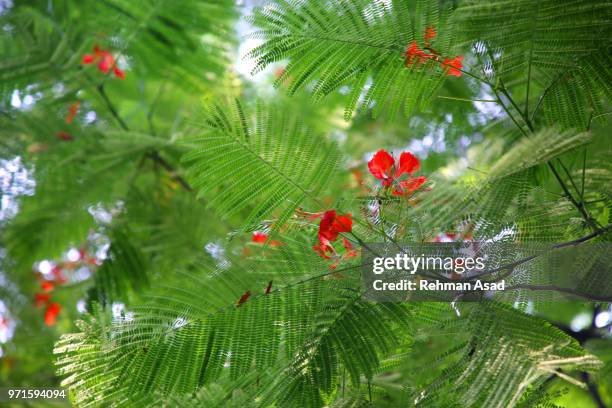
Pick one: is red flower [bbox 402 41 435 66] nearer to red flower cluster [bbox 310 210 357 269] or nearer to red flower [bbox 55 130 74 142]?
red flower cluster [bbox 310 210 357 269]

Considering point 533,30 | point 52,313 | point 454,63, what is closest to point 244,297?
point 454,63

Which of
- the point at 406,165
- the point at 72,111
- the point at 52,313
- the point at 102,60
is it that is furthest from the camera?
the point at 52,313

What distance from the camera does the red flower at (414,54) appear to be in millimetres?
1359

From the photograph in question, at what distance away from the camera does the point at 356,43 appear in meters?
1.36

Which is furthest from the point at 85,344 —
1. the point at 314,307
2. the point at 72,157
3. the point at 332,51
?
the point at 72,157

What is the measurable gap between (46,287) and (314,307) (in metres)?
3.19

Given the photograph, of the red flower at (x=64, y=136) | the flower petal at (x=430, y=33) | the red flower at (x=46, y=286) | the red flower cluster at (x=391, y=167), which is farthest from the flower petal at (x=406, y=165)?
the red flower at (x=46, y=286)

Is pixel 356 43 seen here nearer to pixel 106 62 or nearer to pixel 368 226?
pixel 368 226

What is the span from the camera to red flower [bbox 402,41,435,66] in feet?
4.46

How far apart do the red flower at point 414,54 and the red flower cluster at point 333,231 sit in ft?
1.07

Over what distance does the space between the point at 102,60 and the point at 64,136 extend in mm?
559

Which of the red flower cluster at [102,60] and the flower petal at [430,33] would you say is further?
the red flower cluster at [102,60]

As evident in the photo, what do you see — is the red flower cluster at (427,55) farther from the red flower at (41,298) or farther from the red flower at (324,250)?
the red flower at (41,298)

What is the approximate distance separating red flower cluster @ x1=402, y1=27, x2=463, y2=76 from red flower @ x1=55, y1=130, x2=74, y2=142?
1832 millimetres
